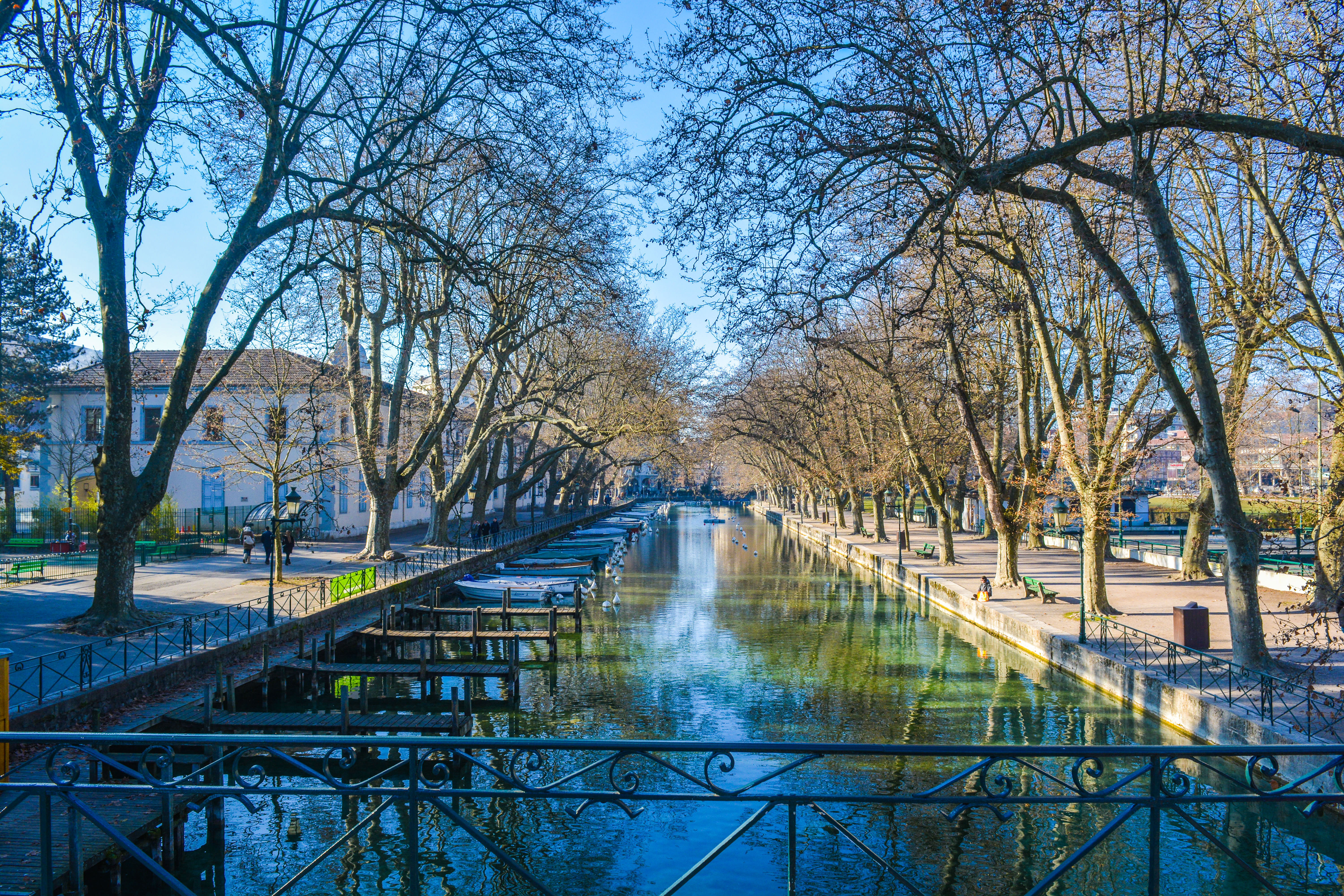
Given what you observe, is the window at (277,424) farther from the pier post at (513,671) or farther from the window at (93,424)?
the pier post at (513,671)

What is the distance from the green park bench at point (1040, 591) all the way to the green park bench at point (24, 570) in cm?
2880

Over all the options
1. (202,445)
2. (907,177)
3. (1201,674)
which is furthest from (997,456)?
(202,445)

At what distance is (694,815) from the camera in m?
11.9

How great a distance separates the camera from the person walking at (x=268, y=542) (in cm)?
2178

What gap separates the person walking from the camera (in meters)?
21.8

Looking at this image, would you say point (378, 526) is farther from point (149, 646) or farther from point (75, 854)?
point (75, 854)

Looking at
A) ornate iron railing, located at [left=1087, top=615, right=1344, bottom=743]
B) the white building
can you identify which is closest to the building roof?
the white building

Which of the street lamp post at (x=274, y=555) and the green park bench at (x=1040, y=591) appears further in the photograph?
the green park bench at (x=1040, y=591)

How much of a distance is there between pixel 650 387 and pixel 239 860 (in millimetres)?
35538

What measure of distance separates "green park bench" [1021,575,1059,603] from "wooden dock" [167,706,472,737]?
17.4m

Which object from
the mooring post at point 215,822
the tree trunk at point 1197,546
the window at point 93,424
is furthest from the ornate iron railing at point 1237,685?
the window at point 93,424

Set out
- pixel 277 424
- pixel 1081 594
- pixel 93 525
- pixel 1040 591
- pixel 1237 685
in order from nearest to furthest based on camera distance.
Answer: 1. pixel 1237 685
2. pixel 1081 594
3. pixel 1040 591
4. pixel 277 424
5. pixel 93 525

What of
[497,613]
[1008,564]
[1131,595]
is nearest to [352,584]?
[497,613]

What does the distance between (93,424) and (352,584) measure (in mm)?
21700
